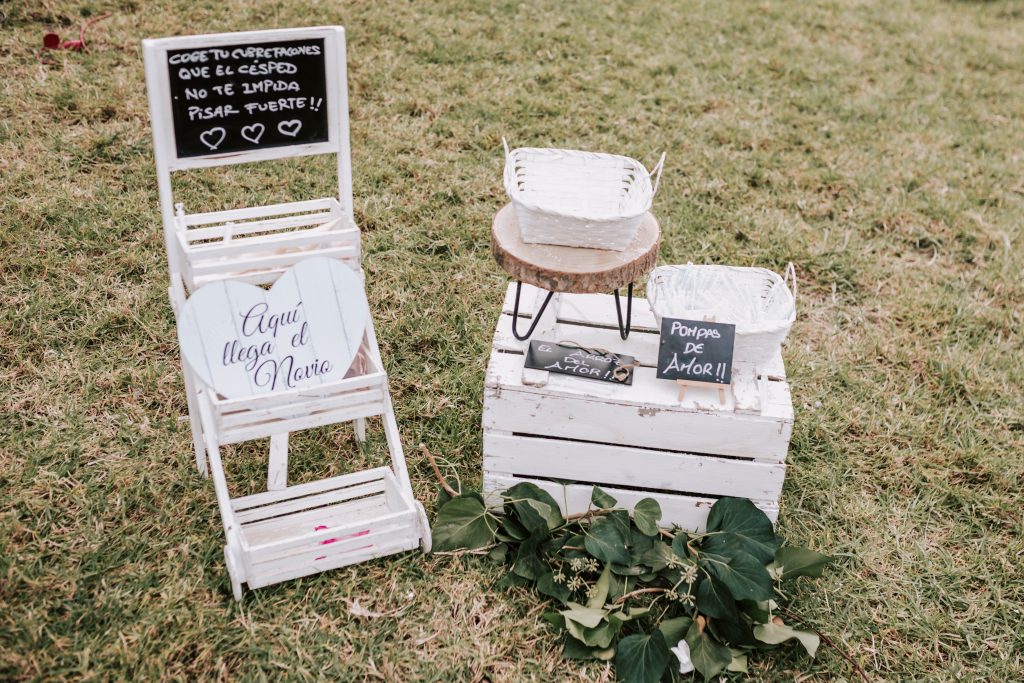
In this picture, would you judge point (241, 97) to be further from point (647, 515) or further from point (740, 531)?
point (740, 531)

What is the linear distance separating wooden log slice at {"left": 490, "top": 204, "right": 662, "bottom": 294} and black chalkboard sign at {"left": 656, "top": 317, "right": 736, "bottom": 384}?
A: 0.20 metres

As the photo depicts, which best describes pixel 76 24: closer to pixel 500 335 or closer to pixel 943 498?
pixel 500 335

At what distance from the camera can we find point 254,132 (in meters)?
2.26

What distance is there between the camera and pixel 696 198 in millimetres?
4359

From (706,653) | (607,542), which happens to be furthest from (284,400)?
(706,653)

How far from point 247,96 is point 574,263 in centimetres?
96

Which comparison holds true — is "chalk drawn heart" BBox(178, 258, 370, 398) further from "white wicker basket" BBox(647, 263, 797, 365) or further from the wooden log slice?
"white wicker basket" BBox(647, 263, 797, 365)

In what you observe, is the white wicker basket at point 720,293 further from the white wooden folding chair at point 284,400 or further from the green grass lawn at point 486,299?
the white wooden folding chair at point 284,400

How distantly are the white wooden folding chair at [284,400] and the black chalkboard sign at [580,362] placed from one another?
458 millimetres

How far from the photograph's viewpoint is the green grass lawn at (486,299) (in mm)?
2367

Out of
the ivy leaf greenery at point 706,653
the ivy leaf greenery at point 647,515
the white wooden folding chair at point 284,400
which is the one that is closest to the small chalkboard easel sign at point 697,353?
the ivy leaf greenery at point 647,515

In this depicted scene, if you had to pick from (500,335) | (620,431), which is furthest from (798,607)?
(500,335)

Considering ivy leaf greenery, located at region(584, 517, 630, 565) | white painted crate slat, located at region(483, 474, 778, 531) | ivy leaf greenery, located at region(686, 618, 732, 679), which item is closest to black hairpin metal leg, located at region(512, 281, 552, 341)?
white painted crate slat, located at region(483, 474, 778, 531)

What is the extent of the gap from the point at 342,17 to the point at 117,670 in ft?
14.2
